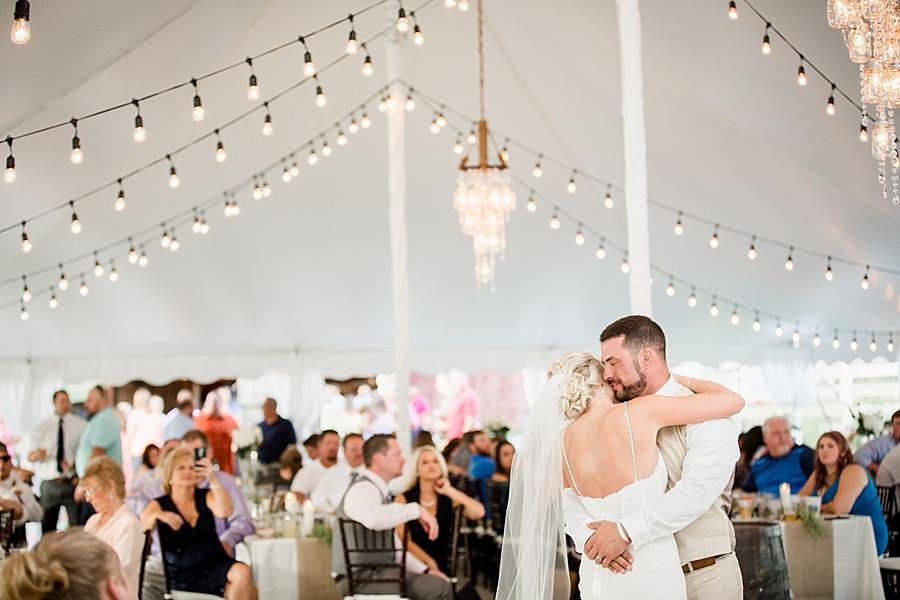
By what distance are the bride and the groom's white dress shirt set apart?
6 cm

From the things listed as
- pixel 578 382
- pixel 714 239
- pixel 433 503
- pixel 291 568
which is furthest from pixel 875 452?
pixel 578 382

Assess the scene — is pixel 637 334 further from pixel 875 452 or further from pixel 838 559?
pixel 875 452

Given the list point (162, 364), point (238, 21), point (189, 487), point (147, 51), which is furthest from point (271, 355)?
point (189, 487)

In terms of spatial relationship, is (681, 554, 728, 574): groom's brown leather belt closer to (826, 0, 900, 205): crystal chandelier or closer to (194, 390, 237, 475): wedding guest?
(826, 0, 900, 205): crystal chandelier

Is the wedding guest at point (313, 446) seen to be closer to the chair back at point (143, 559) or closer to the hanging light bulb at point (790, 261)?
the chair back at point (143, 559)

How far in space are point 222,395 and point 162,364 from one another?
2498 millimetres

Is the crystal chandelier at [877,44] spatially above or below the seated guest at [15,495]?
above

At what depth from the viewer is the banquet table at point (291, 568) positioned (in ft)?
19.9

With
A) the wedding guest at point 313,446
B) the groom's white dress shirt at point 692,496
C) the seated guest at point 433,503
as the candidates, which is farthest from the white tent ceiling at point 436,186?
the groom's white dress shirt at point 692,496

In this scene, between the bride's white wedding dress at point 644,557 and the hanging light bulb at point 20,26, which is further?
the hanging light bulb at point 20,26

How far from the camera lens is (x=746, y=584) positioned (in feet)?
15.1

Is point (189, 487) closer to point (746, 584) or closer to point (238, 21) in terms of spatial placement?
point (746, 584)

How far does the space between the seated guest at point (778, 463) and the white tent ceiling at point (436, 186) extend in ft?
6.14

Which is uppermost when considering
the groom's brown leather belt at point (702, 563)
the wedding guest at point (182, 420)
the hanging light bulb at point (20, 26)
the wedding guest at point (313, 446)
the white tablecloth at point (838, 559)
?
the hanging light bulb at point (20, 26)
